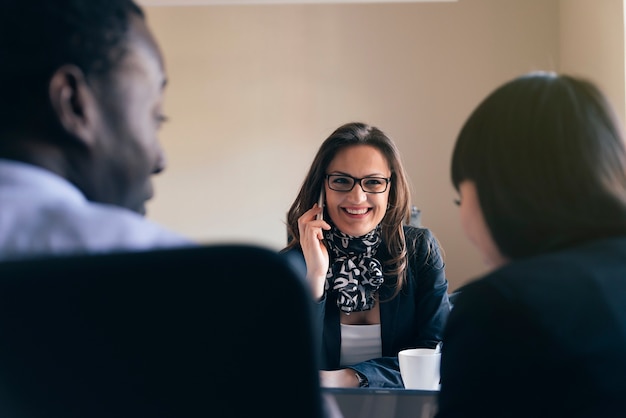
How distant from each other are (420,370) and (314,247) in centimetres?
88

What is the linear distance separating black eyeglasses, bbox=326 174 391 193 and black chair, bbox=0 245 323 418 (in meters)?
1.84

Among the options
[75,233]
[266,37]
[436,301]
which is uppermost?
[266,37]

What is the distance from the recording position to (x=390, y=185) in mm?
2324

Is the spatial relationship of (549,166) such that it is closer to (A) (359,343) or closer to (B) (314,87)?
(A) (359,343)

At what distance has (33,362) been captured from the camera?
41cm

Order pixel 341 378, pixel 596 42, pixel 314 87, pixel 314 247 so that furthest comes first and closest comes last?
pixel 314 87 < pixel 596 42 < pixel 314 247 < pixel 341 378

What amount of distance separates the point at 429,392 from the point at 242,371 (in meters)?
0.80

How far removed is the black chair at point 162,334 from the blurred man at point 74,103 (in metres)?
0.11

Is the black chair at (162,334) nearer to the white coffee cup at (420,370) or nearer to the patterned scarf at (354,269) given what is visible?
the white coffee cup at (420,370)

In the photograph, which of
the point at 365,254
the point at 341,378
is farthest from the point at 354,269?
the point at 341,378

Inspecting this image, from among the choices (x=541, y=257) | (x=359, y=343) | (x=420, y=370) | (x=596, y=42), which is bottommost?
(x=359, y=343)

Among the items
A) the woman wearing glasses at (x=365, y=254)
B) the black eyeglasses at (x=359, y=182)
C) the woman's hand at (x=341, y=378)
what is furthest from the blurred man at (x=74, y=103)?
the black eyeglasses at (x=359, y=182)

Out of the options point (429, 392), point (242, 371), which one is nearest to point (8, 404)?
point (242, 371)

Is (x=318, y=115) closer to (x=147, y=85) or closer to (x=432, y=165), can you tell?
(x=432, y=165)
